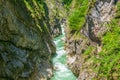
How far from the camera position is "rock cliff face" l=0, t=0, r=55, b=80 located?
31.3 meters

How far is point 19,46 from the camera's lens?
111 ft

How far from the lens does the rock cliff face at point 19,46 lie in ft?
103

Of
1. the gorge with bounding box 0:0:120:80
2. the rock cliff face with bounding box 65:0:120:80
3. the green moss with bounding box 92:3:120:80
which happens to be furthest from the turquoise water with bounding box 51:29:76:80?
the green moss with bounding box 92:3:120:80

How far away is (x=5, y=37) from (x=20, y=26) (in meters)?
3.14

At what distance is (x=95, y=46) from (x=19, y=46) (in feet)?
30.8

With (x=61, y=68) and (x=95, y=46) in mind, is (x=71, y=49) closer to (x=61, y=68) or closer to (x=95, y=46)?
(x=61, y=68)

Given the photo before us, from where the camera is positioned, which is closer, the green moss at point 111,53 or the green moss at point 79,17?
the green moss at point 111,53

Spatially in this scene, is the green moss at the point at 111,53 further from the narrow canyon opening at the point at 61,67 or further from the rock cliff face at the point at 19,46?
the rock cliff face at the point at 19,46

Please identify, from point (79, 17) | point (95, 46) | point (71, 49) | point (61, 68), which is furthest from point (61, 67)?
point (79, 17)

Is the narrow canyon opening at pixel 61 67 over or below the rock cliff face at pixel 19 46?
below

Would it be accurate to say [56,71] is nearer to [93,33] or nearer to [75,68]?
[75,68]

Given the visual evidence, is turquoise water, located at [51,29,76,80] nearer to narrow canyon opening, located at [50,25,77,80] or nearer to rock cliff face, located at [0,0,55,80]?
narrow canyon opening, located at [50,25,77,80]

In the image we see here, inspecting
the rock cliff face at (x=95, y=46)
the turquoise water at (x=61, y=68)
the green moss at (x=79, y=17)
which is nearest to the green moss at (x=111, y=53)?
the rock cliff face at (x=95, y=46)

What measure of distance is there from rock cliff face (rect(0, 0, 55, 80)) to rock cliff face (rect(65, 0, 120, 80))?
4933mm
